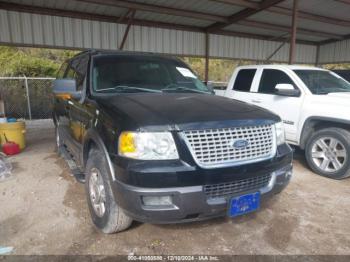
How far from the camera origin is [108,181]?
237 cm

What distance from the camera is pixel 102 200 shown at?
8.52ft

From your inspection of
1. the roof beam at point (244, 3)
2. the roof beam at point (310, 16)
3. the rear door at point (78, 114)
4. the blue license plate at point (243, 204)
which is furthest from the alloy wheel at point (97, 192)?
the roof beam at point (310, 16)

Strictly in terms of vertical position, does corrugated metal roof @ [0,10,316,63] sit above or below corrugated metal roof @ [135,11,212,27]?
below

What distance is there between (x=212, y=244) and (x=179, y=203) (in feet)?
2.62

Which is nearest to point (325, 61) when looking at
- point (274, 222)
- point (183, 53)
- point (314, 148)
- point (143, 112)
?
point (183, 53)

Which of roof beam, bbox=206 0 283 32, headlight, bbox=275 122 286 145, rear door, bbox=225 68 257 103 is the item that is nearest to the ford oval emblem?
headlight, bbox=275 122 286 145

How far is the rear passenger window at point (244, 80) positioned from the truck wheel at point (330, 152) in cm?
179

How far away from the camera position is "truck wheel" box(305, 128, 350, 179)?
4.16 meters

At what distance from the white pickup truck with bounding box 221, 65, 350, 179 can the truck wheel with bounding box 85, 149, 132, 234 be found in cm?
342

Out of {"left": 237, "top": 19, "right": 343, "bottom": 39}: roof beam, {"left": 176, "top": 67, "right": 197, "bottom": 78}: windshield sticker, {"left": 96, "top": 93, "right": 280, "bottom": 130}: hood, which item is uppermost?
{"left": 237, "top": 19, "right": 343, "bottom": 39}: roof beam

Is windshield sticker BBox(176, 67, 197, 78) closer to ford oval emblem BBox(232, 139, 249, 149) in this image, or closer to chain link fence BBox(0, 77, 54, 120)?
ford oval emblem BBox(232, 139, 249, 149)

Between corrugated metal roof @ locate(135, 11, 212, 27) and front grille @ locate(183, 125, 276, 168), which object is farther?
corrugated metal roof @ locate(135, 11, 212, 27)

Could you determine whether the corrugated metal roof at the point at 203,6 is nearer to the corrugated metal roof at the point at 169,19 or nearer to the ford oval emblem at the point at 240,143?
the corrugated metal roof at the point at 169,19

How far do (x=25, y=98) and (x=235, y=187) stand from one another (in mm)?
10405
